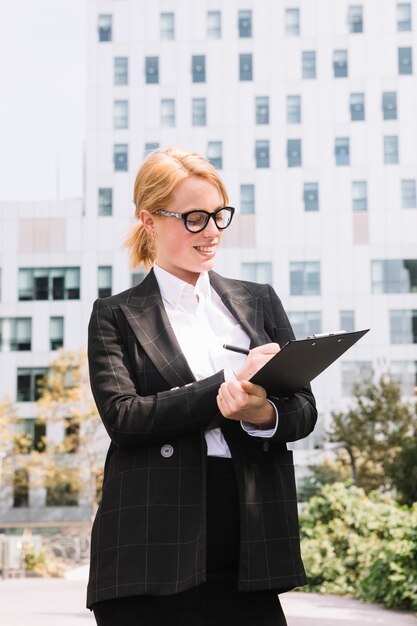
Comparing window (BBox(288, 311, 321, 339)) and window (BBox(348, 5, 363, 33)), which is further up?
window (BBox(348, 5, 363, 33))

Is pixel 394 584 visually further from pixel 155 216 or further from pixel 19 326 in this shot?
pixel 19 326

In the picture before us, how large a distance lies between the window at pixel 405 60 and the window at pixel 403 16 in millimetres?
1330

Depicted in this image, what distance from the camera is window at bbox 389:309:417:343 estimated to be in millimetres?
50250

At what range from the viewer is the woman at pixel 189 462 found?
2.15 metres

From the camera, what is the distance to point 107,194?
53.0 meters

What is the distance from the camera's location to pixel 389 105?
53438 mm

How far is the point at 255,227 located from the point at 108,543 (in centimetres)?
5092

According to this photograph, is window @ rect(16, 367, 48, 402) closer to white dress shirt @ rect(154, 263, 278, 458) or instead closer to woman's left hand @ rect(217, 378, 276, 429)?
white dress shirt @ rect(154, 263, 278, 458)

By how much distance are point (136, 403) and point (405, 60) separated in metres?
54.5

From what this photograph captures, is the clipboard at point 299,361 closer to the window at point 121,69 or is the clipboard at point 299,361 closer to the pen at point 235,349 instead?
the pen at point 235,349

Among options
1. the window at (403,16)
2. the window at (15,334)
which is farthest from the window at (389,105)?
the window at (15,334)

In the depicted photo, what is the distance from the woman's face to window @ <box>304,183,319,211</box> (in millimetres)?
50862

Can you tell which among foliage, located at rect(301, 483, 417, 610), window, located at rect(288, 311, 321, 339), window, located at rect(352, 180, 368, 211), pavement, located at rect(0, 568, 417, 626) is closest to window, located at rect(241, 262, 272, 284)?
window, located at rect(288, 311, 321, 339)

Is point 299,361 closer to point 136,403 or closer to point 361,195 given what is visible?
point 136,403
